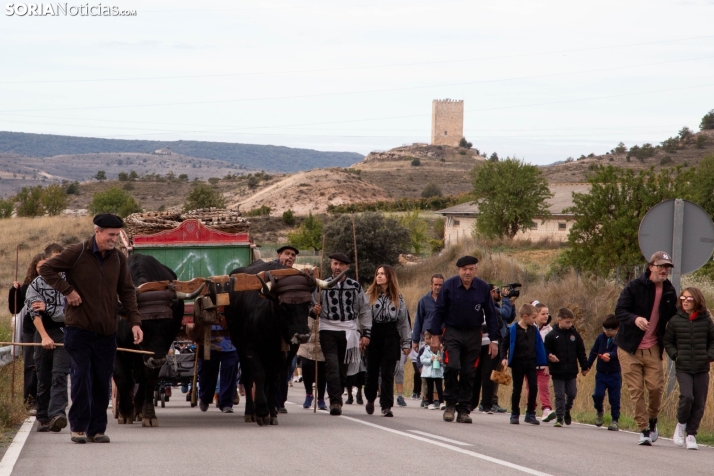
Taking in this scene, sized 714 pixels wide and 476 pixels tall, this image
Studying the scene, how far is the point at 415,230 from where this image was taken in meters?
77.2

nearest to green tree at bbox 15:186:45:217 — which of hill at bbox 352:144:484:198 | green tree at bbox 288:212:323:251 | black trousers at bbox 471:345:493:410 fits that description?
green tree at bbox 288:212:323:251

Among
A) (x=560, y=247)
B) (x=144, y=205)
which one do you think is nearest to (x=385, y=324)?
(x=560, y=247)

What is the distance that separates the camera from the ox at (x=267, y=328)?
13.4 metres

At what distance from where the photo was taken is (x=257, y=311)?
13.7m

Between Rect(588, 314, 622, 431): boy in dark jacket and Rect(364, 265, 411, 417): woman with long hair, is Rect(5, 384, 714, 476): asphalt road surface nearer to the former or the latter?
Rect(588, 314, 622, 431): boy in dark jacket

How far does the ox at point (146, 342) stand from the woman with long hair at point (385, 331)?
2.94 meters

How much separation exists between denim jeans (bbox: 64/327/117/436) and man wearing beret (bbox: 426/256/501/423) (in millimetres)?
4701

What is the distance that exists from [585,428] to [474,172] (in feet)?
223

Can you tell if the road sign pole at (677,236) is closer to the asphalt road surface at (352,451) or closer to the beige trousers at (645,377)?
A: the beige trousers at (645,377)

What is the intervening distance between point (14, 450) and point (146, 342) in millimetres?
2933

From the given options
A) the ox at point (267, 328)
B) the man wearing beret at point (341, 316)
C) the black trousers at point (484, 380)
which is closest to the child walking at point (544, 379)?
the black trousers at point (484, 380)

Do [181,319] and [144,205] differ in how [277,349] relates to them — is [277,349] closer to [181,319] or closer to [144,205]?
[181,319]

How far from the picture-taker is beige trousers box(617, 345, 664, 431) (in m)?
12.7

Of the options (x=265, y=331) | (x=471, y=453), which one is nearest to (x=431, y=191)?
(x=265, y=331)
